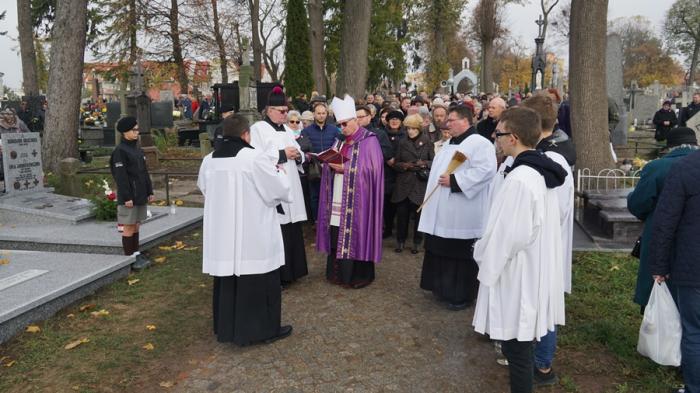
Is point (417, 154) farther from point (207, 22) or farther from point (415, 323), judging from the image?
point (207, 22)

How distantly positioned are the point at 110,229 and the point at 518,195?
6157 millimetres

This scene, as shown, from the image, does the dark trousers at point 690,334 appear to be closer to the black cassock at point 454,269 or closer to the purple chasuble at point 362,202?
the black cassock at point 454,269

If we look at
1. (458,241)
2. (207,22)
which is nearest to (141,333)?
(458,241)

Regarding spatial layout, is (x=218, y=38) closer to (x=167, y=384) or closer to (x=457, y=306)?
(x=457, y=306)

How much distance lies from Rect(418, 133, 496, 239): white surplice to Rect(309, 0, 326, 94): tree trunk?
15473 mm

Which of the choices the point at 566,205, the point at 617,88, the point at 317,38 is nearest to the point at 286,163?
the point at 566,205

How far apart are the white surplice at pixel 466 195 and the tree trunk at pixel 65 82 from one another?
9774 millimetres

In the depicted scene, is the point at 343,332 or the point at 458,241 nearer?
the point at 343,332

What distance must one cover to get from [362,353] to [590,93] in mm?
7414

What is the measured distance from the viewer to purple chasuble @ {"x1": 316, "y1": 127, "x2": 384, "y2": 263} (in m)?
6.03

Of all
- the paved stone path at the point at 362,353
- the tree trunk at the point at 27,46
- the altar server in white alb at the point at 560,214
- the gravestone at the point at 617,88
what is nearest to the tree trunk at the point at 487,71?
the gravestone at the point at 617,88

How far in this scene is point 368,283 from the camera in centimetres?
625

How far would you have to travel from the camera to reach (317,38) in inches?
789

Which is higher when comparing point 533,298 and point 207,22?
point 207,22
